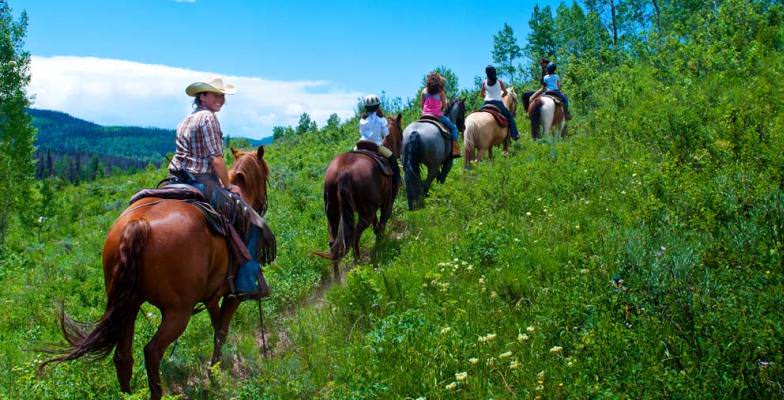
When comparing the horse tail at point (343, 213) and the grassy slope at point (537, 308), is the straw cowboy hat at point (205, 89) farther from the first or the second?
the horse tail at point (343, 213)

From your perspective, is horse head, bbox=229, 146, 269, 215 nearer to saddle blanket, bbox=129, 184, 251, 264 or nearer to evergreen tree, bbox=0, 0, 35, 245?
saddle blanket, bbox=129, 184, 251, 264

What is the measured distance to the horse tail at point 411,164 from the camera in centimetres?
1145

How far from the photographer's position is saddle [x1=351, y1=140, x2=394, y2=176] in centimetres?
934

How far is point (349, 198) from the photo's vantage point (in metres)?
8.83

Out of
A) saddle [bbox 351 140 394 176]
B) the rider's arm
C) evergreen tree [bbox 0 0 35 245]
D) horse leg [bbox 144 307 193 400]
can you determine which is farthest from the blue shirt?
evergreen tree [bbox 0 0 35 245]

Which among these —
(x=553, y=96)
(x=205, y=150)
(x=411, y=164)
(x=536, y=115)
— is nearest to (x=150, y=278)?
(x=205, y=150)

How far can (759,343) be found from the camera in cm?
330

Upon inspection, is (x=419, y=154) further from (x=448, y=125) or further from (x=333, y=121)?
(x=333, y=121)

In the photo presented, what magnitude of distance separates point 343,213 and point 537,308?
4.52 meters

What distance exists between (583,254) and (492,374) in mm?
2207

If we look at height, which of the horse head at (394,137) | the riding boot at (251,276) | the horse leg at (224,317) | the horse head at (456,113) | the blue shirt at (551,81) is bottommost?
the horse leg at (224,317)

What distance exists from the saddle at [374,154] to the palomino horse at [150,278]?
4078 mm

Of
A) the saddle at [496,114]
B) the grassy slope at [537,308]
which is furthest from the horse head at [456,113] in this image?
the grassy slope at [537,308]

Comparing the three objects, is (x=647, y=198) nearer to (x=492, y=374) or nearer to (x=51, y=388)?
(x=492, y=374)
